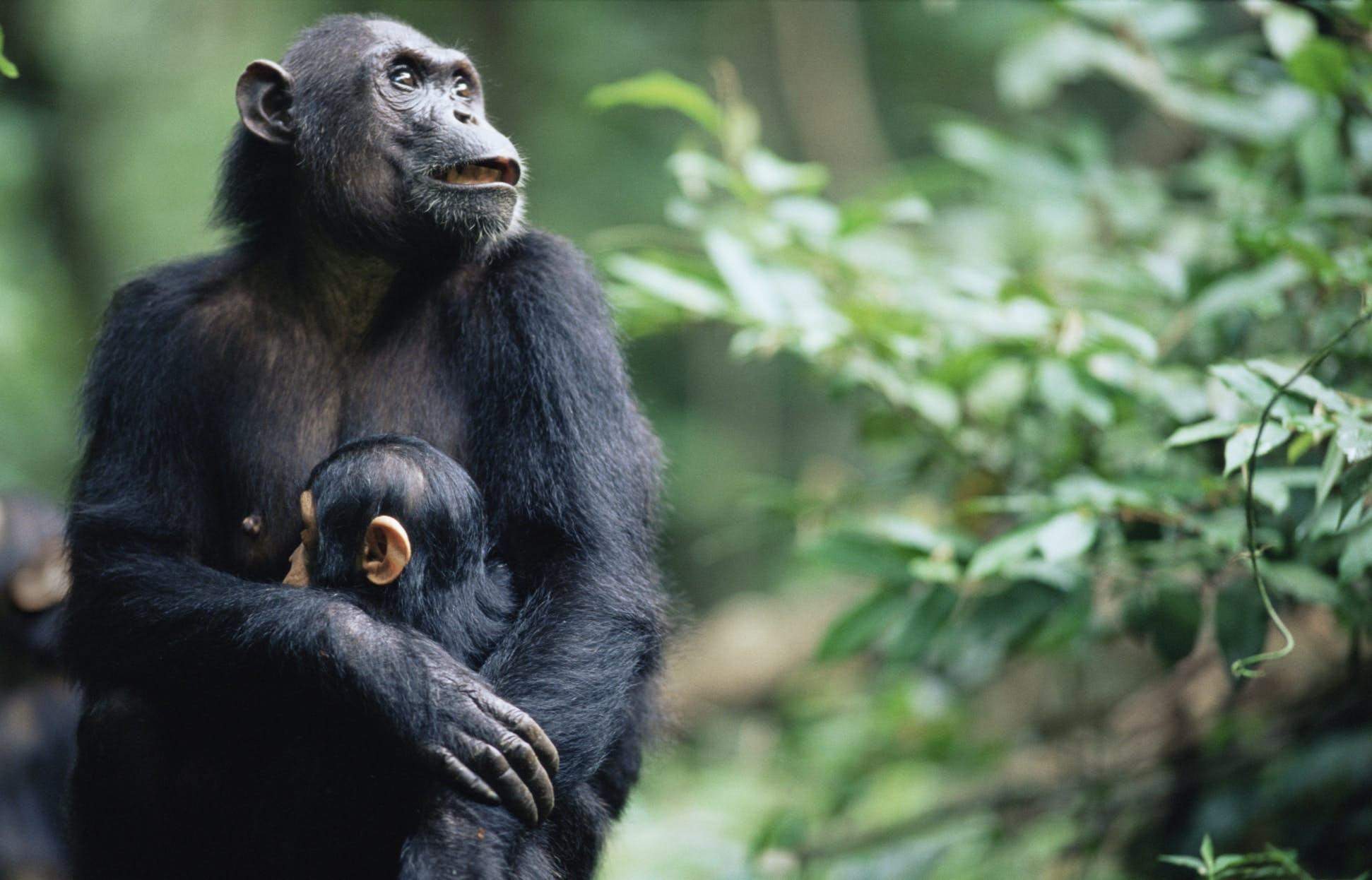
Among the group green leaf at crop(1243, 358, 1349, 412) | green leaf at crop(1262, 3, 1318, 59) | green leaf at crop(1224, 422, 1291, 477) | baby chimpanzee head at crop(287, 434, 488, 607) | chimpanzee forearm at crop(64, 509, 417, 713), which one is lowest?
chimpanzee forearm at crop(64, 509, 417, 713)

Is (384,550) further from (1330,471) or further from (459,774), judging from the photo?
(1330,471)

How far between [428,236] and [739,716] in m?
5.46

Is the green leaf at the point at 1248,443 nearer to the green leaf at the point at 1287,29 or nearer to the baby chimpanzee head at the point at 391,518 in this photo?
the green leaf at the point at 1287,29

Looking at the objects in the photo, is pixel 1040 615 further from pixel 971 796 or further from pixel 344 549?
pixel 344 549

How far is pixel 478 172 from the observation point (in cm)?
352

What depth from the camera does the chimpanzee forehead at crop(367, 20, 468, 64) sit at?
3.66m

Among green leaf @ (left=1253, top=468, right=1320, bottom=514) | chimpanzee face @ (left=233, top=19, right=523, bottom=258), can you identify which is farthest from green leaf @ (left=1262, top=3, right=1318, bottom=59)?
chimpanzee face @ (left=233, top=19, right=523, bottom=258)

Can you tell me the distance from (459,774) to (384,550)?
1.87ft

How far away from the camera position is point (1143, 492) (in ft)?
11.9

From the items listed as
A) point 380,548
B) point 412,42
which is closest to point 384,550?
point 380,548

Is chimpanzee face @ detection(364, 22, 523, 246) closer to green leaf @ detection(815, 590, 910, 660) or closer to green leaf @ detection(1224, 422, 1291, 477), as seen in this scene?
green leaf @ detection(815, 590, 910, 660)

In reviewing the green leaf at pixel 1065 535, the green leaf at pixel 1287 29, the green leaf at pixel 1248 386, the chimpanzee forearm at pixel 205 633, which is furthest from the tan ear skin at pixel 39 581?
the green leaf at pixel 1287 29

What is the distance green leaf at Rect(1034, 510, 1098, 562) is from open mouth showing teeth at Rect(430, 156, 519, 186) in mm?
1692

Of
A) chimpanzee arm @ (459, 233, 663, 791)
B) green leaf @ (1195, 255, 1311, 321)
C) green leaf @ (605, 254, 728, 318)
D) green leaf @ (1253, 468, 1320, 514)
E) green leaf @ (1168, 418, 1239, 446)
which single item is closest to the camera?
green leaf @ (1168, 418, 1239, 446)
